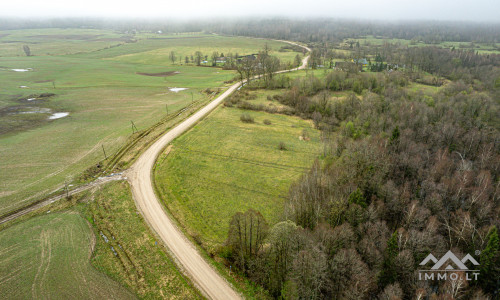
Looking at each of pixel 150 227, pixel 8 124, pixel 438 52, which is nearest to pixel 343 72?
pixel 438 52

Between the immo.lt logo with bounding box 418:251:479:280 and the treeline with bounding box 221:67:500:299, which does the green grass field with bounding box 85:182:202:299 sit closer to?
the treeline with bounding box 221:67:500:299

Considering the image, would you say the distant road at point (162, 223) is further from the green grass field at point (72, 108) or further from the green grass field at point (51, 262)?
the green grass field at point (72, 108)

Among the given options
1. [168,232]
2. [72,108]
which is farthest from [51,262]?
[72,108]

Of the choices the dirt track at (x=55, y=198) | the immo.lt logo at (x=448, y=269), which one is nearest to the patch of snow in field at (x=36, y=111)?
the dirt track at (x=55, y=198)

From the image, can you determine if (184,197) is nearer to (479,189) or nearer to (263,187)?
(263,187)

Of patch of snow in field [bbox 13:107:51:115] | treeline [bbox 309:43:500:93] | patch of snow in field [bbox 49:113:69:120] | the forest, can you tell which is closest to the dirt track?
the forest

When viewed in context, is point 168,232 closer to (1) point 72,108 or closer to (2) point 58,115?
(2) point 58,115
